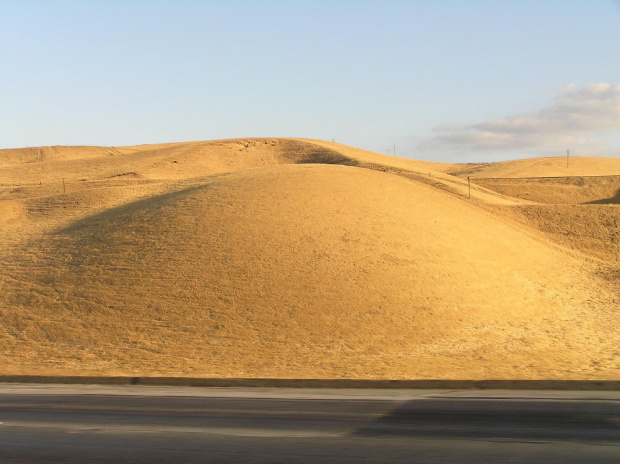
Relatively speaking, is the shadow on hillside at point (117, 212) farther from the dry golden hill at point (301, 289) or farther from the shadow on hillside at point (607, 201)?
the shadow on hillside at point (607, 201)

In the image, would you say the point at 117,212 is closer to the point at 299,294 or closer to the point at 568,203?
the point at 299,294

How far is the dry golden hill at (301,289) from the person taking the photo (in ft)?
54.3

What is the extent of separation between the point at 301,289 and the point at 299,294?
12.4 inches

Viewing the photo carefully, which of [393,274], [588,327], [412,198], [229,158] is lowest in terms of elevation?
[588,327]

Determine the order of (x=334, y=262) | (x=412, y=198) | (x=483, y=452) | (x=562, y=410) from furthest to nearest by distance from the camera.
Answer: (x=412, y=198) < (x=334, y=262) < (x=562, y=410) < (x=483, y=452)

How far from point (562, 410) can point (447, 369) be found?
18.3ft

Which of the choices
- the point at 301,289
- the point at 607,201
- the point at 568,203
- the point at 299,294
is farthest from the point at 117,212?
the point at 607,201

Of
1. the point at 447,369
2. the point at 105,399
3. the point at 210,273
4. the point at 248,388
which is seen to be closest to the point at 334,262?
the point at 210,273

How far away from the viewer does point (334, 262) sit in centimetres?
2194

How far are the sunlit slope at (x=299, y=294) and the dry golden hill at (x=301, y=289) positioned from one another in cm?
7

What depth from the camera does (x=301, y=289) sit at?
797 inches

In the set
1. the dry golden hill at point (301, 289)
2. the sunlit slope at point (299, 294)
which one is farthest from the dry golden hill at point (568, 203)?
the sunlit slope at point (299, 294)

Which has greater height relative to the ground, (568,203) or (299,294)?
(568,203)

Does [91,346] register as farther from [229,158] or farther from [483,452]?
[229,158]
